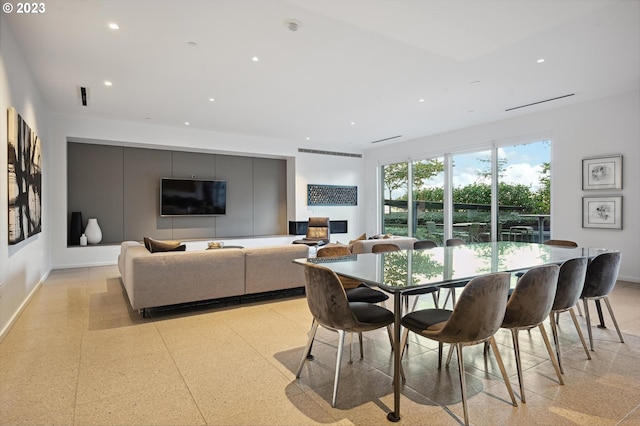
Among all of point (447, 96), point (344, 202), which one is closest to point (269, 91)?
point (447, 96)

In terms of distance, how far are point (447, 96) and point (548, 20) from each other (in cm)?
229

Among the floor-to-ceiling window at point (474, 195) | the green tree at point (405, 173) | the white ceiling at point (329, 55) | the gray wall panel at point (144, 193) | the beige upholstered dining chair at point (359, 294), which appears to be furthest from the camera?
the green tree at point (405, 173)

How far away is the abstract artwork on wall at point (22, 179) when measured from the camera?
3467mm

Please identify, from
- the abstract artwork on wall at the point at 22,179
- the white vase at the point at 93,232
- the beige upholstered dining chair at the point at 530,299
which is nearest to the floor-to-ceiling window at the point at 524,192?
the beige upholstered dining chair at the point at 530,299

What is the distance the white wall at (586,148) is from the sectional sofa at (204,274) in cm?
467

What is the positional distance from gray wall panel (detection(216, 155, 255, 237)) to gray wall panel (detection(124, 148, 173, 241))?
3.93ft

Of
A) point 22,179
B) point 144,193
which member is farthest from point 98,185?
point 22,179

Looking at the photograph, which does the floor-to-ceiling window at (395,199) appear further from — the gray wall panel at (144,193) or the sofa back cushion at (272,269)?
the gray wall panel at (144,193)

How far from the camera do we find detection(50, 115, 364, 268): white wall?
6.73 metres

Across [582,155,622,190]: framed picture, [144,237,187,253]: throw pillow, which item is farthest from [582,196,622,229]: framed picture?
[144,237,187,253]: throw pillow

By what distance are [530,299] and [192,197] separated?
24.4 feet

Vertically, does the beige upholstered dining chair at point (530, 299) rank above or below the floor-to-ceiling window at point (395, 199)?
below

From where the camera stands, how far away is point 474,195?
7.77m

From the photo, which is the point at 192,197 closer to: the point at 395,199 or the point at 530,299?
the point at 395,199
